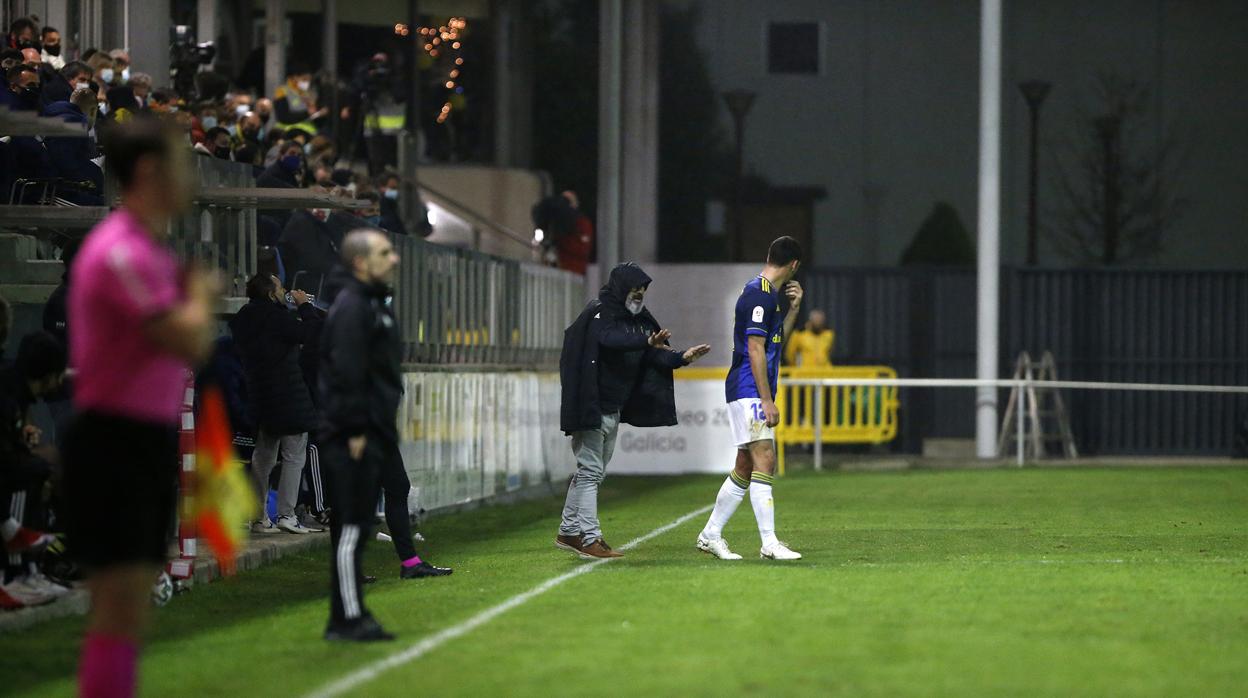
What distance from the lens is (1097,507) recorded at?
19.5m

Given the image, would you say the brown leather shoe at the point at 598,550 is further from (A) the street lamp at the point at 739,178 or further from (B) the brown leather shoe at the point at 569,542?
(A) the street lamp at the point at 739,178

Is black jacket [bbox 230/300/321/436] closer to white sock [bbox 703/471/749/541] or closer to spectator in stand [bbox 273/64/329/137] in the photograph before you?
white sock [bbox 703/471/749/541]

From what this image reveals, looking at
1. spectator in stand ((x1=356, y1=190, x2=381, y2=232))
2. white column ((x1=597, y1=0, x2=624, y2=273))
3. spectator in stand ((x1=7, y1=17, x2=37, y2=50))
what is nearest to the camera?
spectator in stand ((x1=7, y1=17, x2=37, y2=50))

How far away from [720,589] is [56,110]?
22.9 ft

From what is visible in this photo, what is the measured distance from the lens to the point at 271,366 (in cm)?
1517

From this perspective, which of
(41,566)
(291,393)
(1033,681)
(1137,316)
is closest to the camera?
(1033,681)

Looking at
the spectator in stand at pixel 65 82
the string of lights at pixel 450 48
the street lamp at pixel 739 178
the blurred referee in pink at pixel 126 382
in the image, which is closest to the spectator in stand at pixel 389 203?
the spectator in stand at pixel 65 82

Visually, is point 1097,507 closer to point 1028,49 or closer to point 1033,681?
point 1033,681

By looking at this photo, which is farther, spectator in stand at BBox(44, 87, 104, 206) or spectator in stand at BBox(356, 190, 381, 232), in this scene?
spectator in stand at BBox(356, 190, 381, 232)

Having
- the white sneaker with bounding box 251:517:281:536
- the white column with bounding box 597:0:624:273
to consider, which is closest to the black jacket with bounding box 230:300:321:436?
the white sneaker with bounding box 251:517:281:536

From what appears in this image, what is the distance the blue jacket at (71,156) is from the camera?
50.2 feet

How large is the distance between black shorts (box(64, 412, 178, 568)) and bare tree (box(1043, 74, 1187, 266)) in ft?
98.7

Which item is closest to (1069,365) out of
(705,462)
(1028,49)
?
(1028,49)

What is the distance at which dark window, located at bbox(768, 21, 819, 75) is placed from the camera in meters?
35.8
